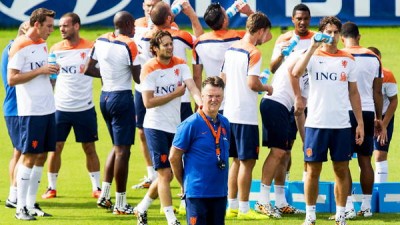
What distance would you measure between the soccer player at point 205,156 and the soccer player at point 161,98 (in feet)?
6.10

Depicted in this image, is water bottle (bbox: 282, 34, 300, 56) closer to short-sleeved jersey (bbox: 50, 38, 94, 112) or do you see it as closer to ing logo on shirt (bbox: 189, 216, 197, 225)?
short-sleeved jersey (bbox: 50, 38, 94, 112)

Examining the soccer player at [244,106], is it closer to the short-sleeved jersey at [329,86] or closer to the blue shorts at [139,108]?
the short-sleeved jersey at [329,86]

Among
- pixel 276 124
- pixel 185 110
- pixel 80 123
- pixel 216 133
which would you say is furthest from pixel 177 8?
pixel 216 133

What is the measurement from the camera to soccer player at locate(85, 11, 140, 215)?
46.7 ft

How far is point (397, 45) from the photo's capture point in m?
24.7

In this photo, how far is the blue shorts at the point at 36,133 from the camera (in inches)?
547

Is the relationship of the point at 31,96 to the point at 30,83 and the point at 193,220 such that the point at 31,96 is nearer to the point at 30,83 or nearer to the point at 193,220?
the point at 30,83

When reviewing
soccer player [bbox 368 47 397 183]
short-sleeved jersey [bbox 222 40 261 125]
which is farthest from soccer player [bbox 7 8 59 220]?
soccer player [bbox 368 47 397 183]

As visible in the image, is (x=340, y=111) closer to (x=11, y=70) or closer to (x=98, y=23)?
(x=11, y=70)

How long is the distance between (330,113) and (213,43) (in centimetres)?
197

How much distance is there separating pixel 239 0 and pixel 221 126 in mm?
4466

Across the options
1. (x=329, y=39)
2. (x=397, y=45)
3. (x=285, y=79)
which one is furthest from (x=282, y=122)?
(x=397, y=45)

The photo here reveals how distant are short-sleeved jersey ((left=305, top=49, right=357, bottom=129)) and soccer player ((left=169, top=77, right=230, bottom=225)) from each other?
2161 millimetres

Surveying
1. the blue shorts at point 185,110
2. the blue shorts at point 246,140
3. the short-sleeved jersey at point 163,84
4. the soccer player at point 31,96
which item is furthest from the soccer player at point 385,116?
the soccer player at point 31,96
